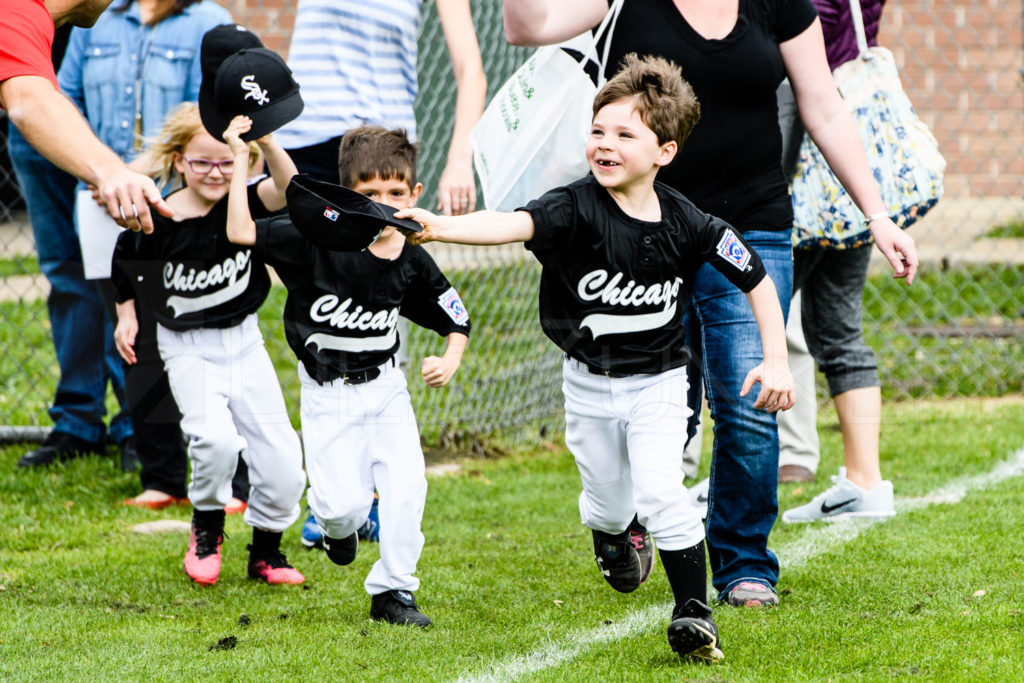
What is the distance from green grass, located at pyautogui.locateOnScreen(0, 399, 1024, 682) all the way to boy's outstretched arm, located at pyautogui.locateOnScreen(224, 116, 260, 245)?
1.11m

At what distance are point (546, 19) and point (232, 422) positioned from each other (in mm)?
1685

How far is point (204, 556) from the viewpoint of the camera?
4.04 meters

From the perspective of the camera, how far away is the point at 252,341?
4.16 metres

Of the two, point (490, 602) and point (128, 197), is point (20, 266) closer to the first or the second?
point (490, 602)

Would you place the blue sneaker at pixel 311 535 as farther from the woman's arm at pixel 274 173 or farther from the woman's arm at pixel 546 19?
the woman's arm at pixel 546 19

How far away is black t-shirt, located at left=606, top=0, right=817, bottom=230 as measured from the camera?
3.45 metres

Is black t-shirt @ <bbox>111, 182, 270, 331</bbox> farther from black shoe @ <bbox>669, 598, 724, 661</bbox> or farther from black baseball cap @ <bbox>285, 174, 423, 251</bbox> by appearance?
black shoe @ <bbox>669, 598, 724, 661</bbox>

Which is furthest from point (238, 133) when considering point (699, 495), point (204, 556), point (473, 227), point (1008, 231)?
point (1008, 231)

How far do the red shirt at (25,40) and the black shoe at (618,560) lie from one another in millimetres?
1892

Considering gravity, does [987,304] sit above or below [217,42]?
below

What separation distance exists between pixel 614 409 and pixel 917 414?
375 centimetres

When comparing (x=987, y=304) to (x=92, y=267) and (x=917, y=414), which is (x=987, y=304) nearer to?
(x=917, y=414)

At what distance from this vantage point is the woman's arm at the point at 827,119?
3.60m

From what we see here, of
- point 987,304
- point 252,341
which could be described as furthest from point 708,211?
point 987,304
